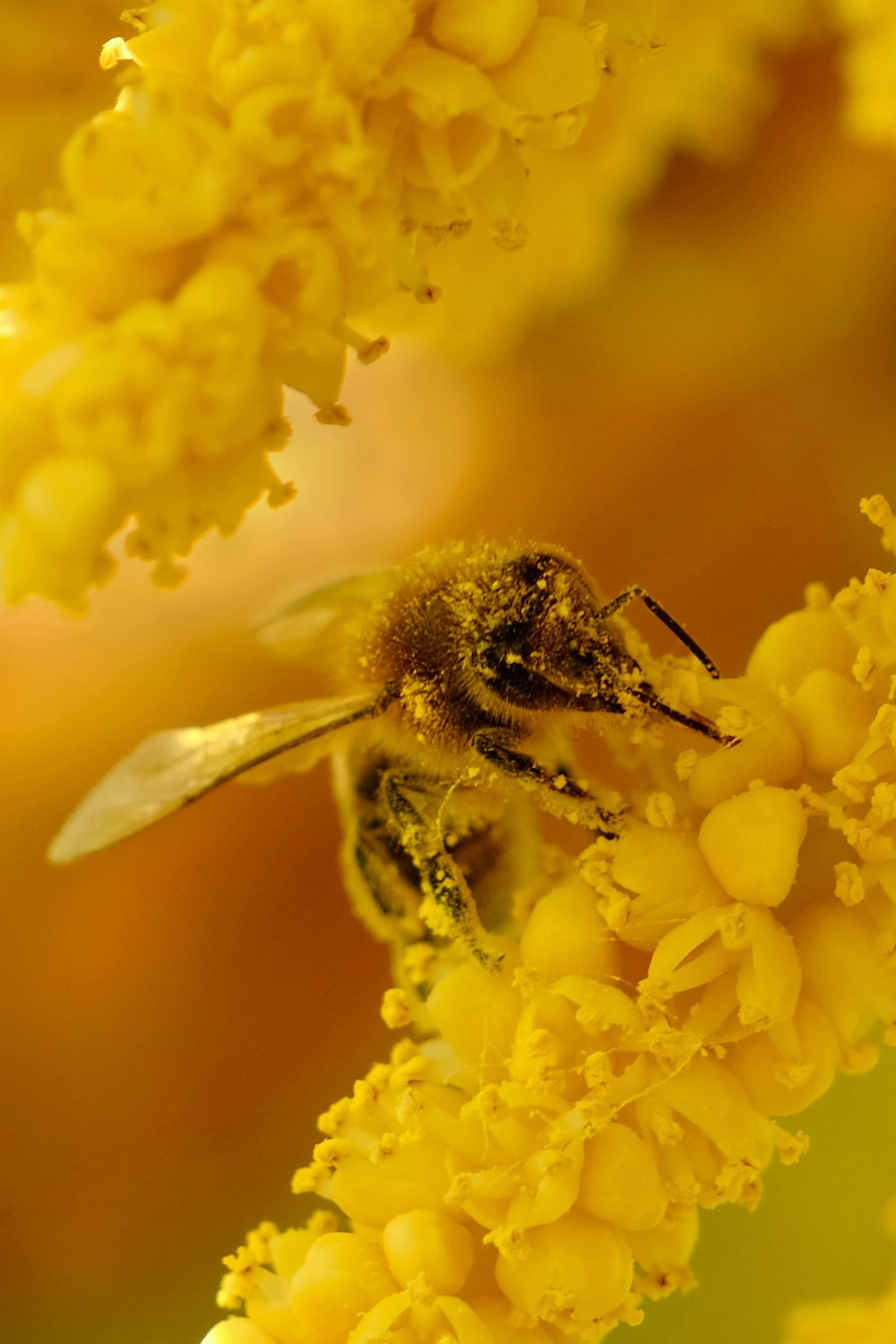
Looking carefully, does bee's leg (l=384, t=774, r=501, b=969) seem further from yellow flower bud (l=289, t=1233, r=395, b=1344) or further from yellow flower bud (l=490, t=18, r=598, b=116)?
yellow flower bud (l=490, t=18, r=598, b=116)

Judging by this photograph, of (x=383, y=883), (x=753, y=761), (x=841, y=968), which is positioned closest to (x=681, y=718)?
(x=753, y=761)

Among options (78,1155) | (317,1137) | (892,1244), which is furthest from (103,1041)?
(892,1244)

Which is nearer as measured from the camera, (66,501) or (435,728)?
(66,501)

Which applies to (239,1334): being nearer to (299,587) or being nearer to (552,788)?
(552,788)

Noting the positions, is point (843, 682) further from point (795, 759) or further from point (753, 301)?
point (753, 301)

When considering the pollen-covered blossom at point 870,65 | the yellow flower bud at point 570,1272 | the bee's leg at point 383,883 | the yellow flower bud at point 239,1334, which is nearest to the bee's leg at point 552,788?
the bee's leg at point 383,883

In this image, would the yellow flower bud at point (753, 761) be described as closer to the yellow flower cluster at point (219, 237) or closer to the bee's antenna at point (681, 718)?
the bee's antenna at point (681, 718)

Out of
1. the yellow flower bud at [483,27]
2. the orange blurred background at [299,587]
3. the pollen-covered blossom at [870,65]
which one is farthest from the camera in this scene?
the orange blurred background at [299,587]
